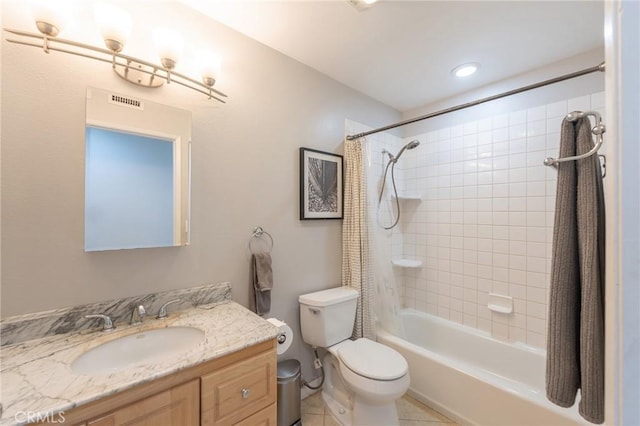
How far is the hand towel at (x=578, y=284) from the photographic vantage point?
77 cm

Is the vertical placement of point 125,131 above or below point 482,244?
above

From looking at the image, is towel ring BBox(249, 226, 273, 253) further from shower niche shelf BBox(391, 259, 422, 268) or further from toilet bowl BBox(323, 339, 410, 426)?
shower niche shelf BBox(391, 259, 422, 268)

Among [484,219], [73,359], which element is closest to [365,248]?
[484,219]

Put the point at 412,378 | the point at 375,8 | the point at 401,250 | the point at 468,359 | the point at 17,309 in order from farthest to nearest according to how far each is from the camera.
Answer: the point at 401,250, the point at 468,359, the point at 412,378, the point at 375,8, the point at 17,309

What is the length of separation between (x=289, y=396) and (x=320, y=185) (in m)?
1.41

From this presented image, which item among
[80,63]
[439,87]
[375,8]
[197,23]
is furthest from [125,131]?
[439,87]

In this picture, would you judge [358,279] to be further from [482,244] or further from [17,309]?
[17,309]

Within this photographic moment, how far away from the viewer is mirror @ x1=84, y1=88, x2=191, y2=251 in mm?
1117

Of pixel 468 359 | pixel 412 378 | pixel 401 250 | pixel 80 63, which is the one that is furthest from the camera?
pixel 401 250

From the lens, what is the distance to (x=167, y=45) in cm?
116

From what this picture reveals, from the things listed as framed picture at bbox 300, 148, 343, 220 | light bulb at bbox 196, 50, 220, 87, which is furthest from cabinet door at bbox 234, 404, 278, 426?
light bulb at bbox 196, 50, 220, 87

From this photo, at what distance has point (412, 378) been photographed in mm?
1880

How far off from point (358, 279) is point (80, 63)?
1997 millimetres

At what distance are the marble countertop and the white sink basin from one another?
24 mm
